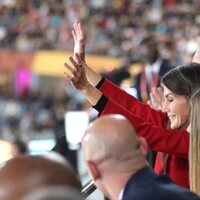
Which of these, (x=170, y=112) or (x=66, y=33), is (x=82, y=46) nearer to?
(x=170, y=112)

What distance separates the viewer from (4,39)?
46.4 feet

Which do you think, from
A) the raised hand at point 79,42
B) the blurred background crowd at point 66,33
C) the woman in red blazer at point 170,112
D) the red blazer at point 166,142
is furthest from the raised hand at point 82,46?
the blurred background crowd at point 66,33

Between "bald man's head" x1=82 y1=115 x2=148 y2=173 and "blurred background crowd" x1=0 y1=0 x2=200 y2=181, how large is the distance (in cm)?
865

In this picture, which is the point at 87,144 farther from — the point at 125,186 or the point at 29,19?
the point at 29,19

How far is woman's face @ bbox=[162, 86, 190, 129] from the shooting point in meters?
2.24

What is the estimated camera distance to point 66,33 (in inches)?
541

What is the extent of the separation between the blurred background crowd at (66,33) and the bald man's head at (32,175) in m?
8.83

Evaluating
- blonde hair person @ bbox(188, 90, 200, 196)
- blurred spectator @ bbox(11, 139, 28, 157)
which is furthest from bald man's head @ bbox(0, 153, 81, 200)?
blonde hair person @ bbox(188, 90, 200, 196)

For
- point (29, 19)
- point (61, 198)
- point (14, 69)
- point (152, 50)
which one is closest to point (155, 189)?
point (61, 198)

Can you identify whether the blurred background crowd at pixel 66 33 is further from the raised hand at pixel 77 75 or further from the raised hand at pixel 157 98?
the raised hand at pixel 77 75

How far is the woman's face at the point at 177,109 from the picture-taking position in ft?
7.36

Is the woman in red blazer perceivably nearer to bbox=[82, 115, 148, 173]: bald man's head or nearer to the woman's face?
the woman's face

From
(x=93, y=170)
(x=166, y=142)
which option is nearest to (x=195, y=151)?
(x=166, y=142)

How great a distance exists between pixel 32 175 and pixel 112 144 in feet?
0.77
